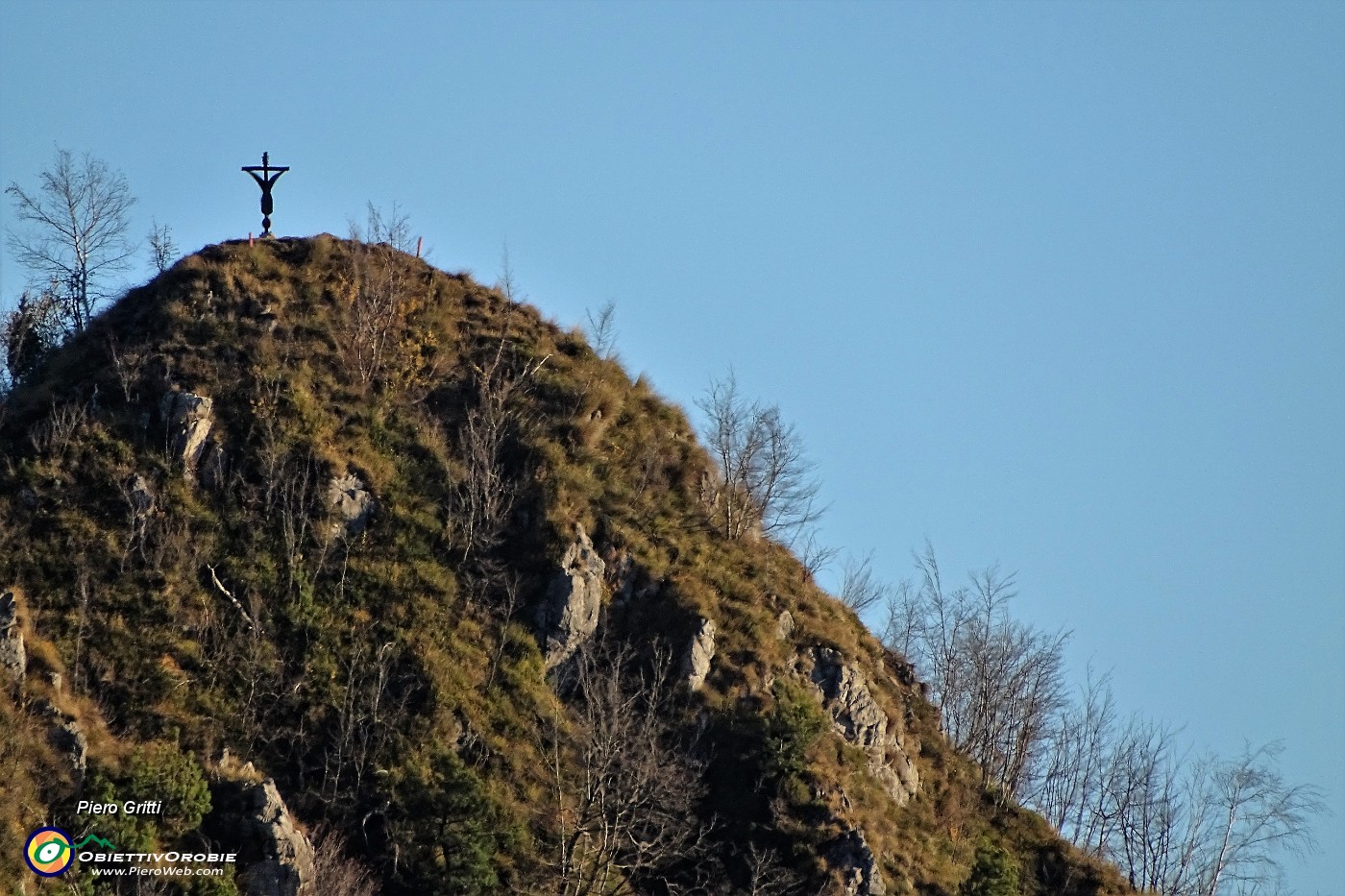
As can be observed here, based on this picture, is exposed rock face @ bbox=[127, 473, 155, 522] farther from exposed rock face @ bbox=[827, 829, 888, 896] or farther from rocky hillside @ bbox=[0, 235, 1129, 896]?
exposed rock face @ bbox=[827, 829, 888, 896]

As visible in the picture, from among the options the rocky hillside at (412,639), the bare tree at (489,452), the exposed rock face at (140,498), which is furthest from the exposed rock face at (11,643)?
the bare tree at (489,452)

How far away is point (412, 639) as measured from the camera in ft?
184

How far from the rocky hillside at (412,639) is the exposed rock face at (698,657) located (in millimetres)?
68

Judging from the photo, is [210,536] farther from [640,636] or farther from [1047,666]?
[1047,666]

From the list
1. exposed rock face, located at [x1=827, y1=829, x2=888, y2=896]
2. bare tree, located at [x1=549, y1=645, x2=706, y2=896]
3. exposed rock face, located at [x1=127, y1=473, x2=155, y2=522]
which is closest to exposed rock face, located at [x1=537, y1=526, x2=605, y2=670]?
bare tree, located at [x1=549, y1=645, x2=706, y2=896]

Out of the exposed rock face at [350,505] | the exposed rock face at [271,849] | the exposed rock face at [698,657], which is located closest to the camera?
the exposed rock face at [271,849]

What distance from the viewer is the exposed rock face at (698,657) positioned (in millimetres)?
56875

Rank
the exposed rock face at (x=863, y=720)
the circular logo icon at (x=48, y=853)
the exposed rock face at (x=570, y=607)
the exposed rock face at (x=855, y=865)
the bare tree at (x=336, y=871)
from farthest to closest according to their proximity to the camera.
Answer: the exposed rock face at (x=863, y=720) → the exposed rock face at (x=570, y=607) → the exposed rock face at (x=855, y=865) → the bare tree at (x=336, y=871) → the circular logo icon at (x=48, y=853)

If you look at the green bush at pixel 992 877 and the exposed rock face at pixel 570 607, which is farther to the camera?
the exposed rock face at pixel 570 607

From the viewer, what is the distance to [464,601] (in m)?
57.8

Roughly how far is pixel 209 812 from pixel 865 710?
19.6 metres

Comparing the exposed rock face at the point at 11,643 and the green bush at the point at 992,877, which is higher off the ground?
the green bush at the point at 992,877

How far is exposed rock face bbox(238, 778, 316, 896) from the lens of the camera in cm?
4875

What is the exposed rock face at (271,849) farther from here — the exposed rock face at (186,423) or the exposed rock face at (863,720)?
the exposed rock face at (863,720)
